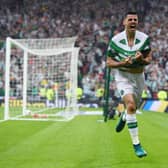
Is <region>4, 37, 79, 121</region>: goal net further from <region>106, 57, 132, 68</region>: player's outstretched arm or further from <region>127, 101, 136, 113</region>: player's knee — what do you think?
<region>127, 101, 136, 113</region>: player's knee

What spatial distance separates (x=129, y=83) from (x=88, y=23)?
3351 cm

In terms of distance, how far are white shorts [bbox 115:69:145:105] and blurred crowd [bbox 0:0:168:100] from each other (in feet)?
87.4

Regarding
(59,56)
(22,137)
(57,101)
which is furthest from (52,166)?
(57,101)

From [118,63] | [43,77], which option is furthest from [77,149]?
[43,77]

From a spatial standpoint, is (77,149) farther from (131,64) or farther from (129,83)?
(131,64)

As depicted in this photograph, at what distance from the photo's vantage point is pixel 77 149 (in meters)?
10.5

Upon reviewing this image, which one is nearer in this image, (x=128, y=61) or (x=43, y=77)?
(x=128, y=61)

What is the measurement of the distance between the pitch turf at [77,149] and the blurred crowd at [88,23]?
22.5 meters

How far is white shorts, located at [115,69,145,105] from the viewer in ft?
30.5

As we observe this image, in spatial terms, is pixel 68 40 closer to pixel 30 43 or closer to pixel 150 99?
pixel 30 43

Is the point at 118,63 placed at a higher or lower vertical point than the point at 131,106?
higher

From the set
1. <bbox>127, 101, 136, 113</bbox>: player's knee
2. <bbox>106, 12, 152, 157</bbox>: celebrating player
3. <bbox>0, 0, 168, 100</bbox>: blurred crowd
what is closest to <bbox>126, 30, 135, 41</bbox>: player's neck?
<bbox>106, 12, 152, 157</bbox>: celebrating player

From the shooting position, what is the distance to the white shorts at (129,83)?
9.30 meters

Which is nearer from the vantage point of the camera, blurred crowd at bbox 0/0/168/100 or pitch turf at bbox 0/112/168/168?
pitch turf at bbox 0/112/168/168
